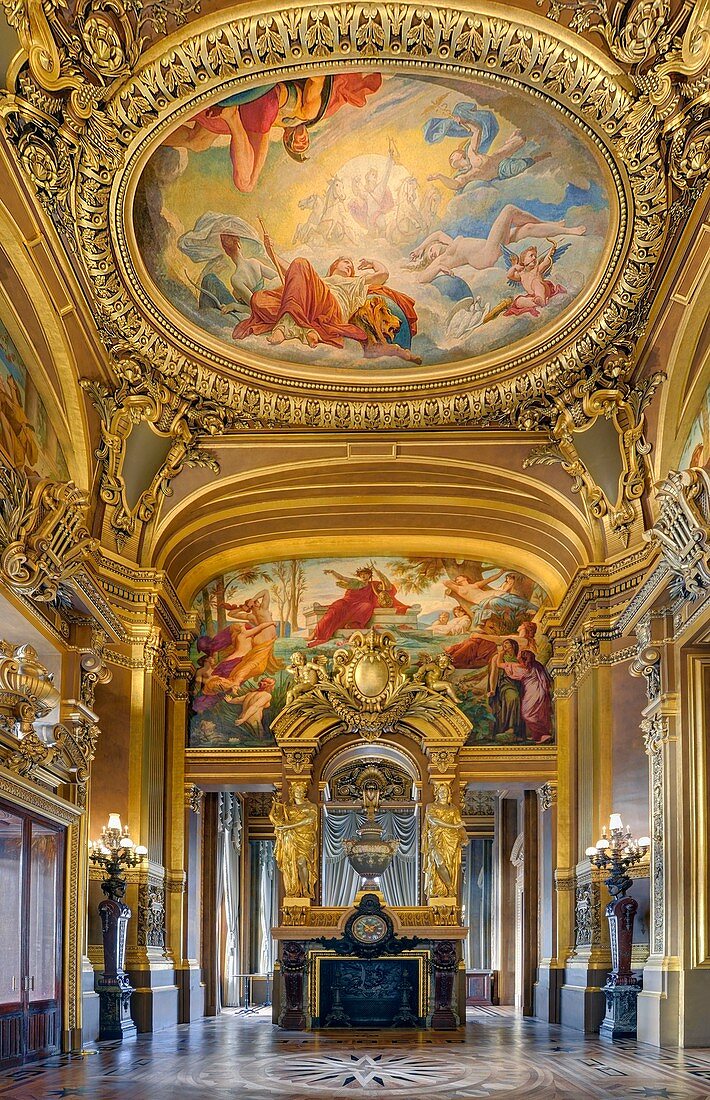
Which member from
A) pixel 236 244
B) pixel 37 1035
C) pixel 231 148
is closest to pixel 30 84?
pixel 231 148

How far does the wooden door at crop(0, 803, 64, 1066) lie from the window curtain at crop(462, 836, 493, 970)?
17.1m

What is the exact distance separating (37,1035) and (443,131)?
9.96m

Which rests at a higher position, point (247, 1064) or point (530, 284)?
point (530, 284)

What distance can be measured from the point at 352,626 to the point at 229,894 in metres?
8.58

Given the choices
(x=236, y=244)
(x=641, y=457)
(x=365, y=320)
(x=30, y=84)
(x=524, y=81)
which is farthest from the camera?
(x=641, y=457)

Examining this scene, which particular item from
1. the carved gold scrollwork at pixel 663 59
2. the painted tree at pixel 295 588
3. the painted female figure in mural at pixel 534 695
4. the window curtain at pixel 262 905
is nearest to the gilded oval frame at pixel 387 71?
the carved gold scrollwork at pixel 663 59

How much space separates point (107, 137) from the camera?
11656mm

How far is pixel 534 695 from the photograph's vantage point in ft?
68.0

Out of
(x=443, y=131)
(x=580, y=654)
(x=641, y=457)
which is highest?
(x=443, y=131)

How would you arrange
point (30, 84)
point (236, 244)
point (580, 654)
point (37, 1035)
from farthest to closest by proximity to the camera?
point (580, 654), point (236, 244), point (37, 1035), point (30, 84)

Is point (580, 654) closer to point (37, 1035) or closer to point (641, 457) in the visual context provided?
point (641, 457)

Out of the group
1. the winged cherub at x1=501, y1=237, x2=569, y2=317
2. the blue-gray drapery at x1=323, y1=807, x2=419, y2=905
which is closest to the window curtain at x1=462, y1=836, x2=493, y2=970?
the blue-gray drapery at x1=323, y1=807, x2=419, y2=905

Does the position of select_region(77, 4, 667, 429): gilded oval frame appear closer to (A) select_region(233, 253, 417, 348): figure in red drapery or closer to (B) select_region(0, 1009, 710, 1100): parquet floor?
(A) select_region(233, 253, 417, 348): figure in red drapery

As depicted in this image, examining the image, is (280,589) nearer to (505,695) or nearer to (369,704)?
(369,704)
